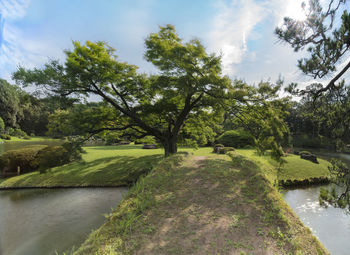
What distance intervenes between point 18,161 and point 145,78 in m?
10.1

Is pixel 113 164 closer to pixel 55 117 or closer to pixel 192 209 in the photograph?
pixel 55 117

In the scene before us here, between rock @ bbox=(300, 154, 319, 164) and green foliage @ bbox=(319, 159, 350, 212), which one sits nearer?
green foliage @ bbox=(319, 159, 350, 212)

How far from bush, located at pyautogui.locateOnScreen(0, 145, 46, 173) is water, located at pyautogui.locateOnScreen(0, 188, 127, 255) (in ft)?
9.18

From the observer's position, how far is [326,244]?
465cm

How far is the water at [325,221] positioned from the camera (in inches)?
184

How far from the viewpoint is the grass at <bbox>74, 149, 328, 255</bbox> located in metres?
2.79

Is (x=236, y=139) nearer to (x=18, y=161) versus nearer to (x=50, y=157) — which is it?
(x=50, y=157)

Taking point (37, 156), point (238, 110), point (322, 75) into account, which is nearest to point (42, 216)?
point (37, 156)

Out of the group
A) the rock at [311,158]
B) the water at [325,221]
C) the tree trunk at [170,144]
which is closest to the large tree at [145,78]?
the tree trunk at [170,144]

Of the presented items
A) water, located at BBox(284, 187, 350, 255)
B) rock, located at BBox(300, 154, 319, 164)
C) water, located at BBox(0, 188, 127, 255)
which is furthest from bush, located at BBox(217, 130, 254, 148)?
water, located at BBox(0, 188, 127, 255)

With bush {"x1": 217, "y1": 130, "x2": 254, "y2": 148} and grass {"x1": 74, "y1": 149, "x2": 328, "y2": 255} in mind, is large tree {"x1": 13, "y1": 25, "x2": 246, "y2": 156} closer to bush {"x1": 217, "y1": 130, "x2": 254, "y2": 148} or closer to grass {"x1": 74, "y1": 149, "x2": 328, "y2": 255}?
grass {"x1": 74, "y1": 149, "x2": 328, "y2": 255}

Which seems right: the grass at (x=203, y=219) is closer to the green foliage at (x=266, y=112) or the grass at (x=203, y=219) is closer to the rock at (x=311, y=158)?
the green foliage at (x=266, y=112)

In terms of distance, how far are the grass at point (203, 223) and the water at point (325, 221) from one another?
2257 mm

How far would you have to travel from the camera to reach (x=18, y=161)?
10.8 metres
